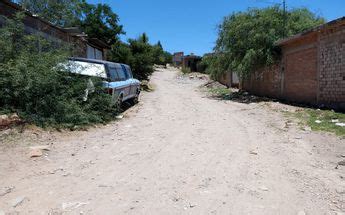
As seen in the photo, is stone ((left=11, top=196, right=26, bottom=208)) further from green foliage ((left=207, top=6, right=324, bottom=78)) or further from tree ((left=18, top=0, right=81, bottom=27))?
tree ((left=18, top=0, right=81, bottom=27))

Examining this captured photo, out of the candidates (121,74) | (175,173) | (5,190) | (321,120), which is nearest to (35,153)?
(5,190)

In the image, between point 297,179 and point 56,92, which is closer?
point 297,179

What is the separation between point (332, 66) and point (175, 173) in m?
10.8

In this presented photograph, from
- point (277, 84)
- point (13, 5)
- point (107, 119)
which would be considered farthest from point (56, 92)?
point (277, 84)

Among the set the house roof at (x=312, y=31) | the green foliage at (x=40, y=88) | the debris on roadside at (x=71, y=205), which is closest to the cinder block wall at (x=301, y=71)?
the house roof at (x=312, y=31)

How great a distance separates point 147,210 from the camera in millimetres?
4180

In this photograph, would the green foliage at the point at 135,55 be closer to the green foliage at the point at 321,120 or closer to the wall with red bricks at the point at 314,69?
the wall with red bricks at the point at 314,69

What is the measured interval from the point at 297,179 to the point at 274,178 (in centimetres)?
36

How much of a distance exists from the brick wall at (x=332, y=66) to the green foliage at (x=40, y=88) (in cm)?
891

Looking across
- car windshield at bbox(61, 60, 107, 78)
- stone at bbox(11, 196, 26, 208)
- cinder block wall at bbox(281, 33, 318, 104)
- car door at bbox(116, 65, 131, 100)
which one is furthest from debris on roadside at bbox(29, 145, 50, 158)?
cinder block wall at bbox(281, 33, 318, 104)

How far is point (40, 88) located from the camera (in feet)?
28.8

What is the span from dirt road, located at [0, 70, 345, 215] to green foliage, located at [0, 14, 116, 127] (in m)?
0.73

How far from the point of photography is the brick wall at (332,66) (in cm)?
1337

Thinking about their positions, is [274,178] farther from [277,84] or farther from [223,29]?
[223,29]
